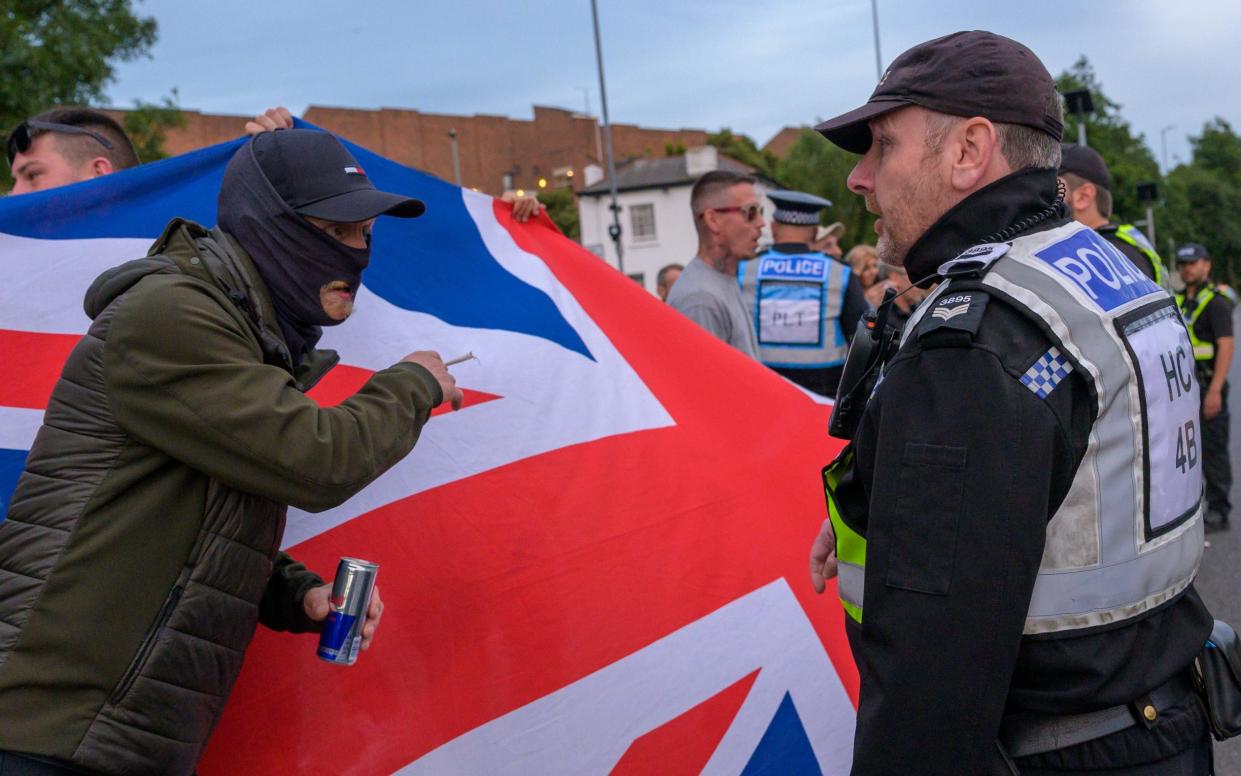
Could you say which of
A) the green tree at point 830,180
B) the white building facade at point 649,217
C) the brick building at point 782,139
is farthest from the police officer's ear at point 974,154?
the brick building at point 782,139

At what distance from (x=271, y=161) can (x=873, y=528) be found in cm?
151

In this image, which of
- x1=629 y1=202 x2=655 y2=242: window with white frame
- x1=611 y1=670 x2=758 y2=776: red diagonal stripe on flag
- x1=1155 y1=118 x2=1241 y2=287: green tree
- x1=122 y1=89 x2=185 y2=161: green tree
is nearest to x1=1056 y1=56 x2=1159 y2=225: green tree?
x1=1155 y1=118 x2=1241 y2=287: green tree

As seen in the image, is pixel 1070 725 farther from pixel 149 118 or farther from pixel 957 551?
pixel 149 118

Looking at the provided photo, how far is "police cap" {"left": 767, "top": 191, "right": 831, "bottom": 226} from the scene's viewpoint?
645 centimetres

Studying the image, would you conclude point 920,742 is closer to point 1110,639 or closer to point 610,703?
point 1110,639

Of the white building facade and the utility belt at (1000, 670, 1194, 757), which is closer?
the utility belt at (1000, 670, 1194, 757)

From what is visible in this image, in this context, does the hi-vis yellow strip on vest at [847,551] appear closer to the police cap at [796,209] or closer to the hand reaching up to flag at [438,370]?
the hand reaching up to flag at [438,370]

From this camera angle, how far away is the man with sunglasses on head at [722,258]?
203 inches

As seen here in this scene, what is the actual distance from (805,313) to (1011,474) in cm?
460

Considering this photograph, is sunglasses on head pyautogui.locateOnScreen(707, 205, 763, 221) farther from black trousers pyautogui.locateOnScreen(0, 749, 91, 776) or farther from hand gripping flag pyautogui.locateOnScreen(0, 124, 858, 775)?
black trousers pyautogui.locateOnScreen(0, 749, 91, 776)

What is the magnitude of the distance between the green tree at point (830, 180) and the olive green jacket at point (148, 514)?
149ft

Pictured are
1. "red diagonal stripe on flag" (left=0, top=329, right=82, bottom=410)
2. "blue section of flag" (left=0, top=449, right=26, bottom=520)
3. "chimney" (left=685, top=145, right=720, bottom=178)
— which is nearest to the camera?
"blue section of flag" (left=0, top=449, right=26, bottom=520)

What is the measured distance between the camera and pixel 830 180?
4769 centimetres

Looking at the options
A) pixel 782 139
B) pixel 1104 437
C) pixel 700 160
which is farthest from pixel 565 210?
pixel 1104 437
